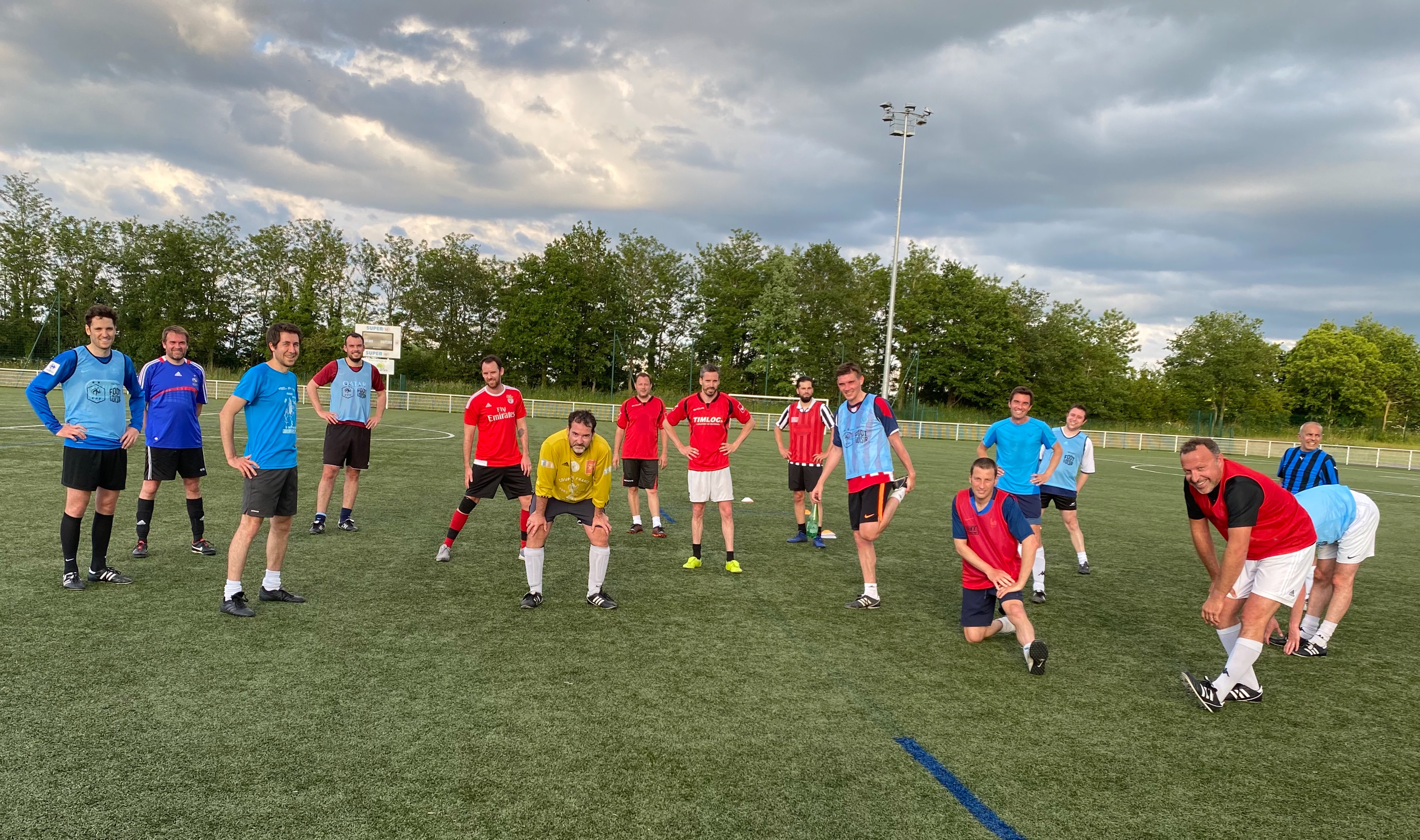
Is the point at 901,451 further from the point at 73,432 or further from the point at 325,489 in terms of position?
the point at 73,432

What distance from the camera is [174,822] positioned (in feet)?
9.28

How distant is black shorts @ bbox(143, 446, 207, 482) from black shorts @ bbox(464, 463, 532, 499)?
7.64ft

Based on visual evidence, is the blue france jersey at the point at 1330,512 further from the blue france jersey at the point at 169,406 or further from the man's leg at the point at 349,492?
Result: the blue france jersey at the point at 169,406

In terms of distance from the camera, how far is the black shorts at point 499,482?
736 cm

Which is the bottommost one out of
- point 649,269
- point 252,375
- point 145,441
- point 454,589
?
point 454,589

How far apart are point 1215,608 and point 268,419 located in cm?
632

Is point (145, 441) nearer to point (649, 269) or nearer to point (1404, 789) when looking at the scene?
point (1404, 789)

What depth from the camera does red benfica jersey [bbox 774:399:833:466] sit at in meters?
9.09

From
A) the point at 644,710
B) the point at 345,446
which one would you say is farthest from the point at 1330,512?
the point at 345,446

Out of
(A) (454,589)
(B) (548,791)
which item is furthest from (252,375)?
(B) (548,791)

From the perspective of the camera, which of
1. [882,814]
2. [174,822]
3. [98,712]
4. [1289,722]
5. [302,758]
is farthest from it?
[1289,722]

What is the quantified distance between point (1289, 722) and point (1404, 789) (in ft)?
2.35

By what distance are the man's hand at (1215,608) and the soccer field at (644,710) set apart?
529 mm

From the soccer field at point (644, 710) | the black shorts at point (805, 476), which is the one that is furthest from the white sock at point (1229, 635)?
the black shorts at point (805, 476)
